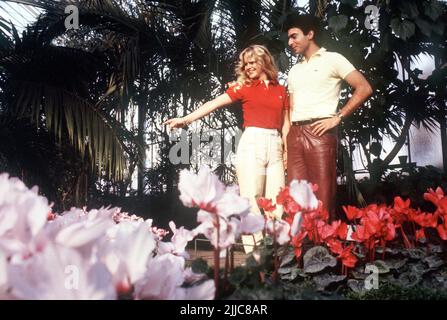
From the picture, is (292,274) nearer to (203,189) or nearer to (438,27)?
(203,189)

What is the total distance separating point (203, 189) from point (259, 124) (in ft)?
7.26

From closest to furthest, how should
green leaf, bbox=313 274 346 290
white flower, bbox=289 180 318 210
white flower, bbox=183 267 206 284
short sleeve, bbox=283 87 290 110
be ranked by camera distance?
white flower, bbox=183 267 206 284 → white flower, bbox=289 180 318 210 → green leaf, bbox=313 274 346 290 → short sleeve, bbox=283 87 290 110

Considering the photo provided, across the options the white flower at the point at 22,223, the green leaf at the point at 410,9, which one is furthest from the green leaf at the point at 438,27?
the white flower at the point at 22,223

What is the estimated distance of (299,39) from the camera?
290cm

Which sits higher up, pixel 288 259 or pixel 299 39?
pixel 299 39

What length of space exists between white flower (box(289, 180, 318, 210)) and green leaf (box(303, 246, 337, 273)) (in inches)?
44.9

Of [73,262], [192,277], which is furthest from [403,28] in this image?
[73,262]

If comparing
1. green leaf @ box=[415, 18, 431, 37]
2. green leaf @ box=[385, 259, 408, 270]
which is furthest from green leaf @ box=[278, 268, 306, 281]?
green leaf @ box=[415, 18, 431, 37]

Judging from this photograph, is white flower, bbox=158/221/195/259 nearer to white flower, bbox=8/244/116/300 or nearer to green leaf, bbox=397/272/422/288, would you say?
white flower, bbox=8/244/116/300

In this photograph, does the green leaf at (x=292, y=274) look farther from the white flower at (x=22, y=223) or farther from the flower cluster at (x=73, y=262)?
the white flower at (x=22, y=223)

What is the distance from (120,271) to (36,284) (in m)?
0.10

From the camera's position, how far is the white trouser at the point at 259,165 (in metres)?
2.87

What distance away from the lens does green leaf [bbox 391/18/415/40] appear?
13.7 ft

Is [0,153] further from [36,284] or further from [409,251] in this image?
[36,284]
